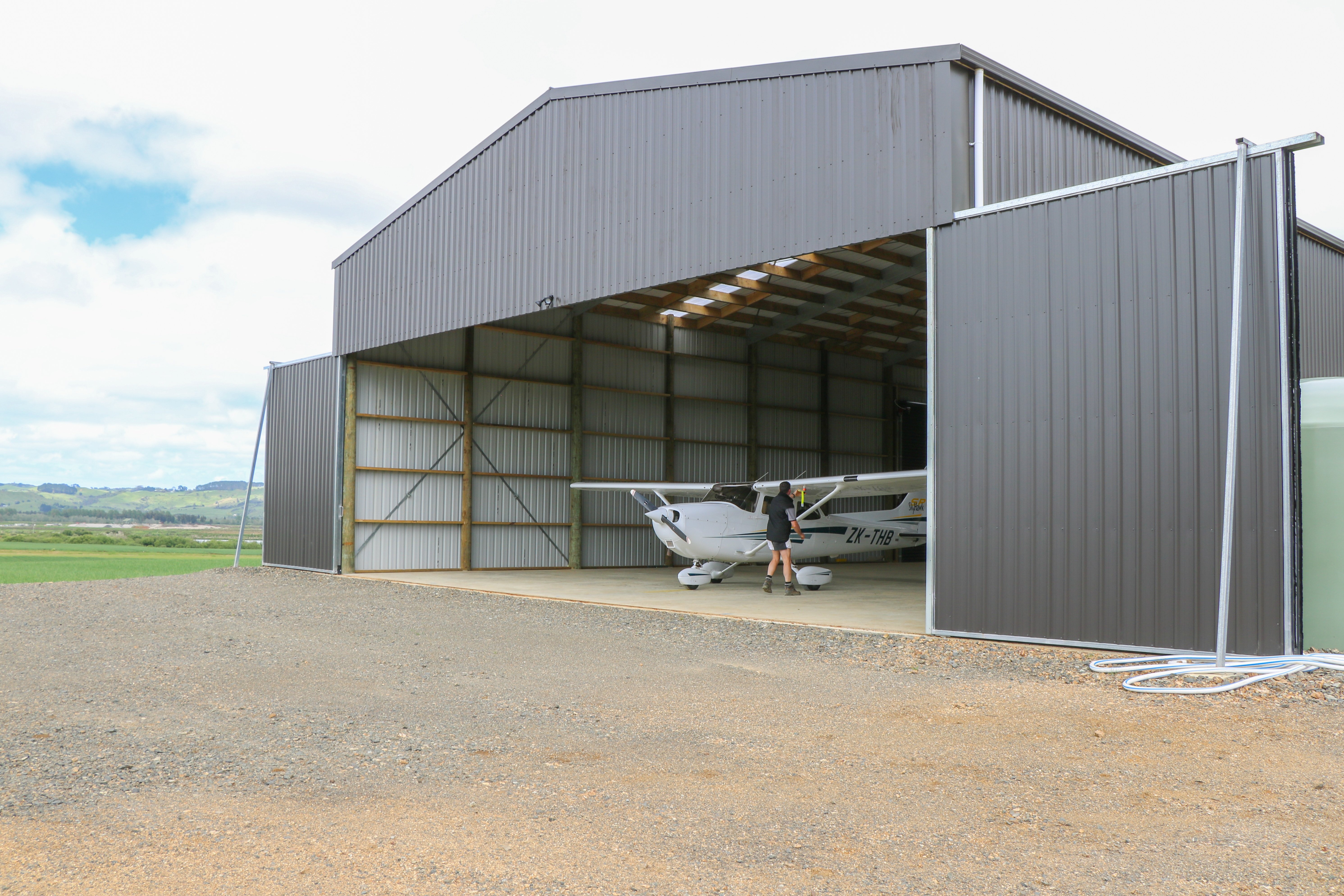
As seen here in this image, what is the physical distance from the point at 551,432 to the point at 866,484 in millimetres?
8745

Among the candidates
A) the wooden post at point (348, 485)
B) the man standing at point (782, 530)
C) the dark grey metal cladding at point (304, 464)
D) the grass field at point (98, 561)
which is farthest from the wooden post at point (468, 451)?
the man standing at point (782, 530)

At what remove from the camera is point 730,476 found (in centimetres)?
2272

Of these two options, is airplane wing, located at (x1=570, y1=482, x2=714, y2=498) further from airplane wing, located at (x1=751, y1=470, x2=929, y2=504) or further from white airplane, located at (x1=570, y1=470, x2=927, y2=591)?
airplane wing, located at (x1=751, y1=470, x2=929, y2=504)

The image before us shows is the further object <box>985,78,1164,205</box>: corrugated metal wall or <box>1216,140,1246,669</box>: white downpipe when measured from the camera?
<box>985,78,1164,205</box>: corrugated metal wall

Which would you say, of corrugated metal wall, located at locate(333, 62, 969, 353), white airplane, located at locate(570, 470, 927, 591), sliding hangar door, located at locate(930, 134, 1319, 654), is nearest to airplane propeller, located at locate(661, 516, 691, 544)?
white airplane, located at locate(570, 470, 927, 591)

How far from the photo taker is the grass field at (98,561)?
20.9 metres

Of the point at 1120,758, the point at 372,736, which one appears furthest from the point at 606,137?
the point at 1120,758

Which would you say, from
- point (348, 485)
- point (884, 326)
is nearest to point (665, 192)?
point (348, 485)

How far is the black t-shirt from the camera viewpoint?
42.7ft

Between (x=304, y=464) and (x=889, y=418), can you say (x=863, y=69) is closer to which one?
(x=304, y=464)

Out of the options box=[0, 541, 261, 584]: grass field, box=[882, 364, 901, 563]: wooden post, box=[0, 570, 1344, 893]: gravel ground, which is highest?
box=[882, 364, 901, 563]: wooden post

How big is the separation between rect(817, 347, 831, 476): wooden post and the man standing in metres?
10.2

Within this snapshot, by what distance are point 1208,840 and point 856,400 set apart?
2225cm

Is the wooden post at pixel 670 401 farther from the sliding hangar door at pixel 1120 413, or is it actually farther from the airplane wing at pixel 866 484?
the sliding hangar door at pixel 1120 413
